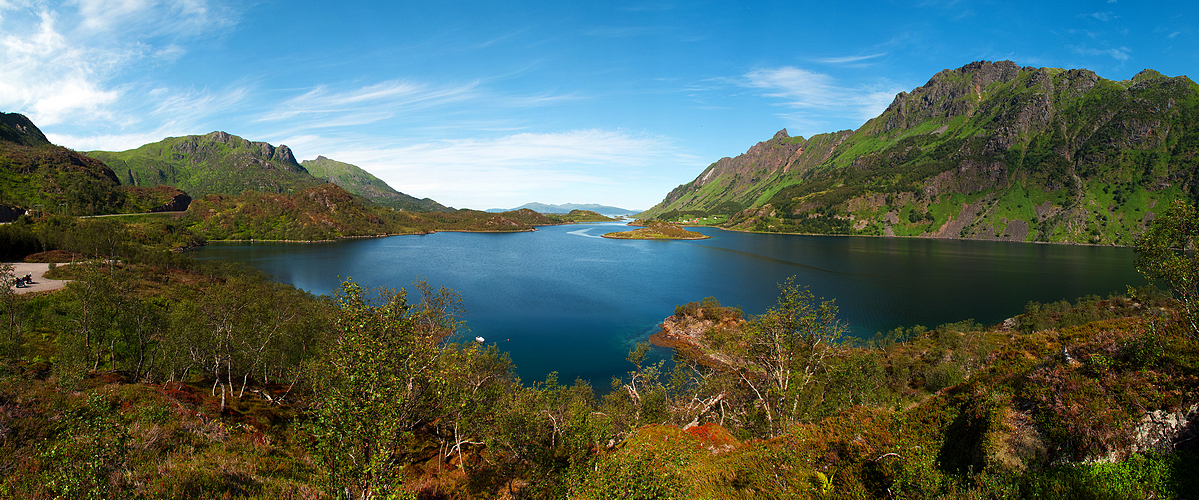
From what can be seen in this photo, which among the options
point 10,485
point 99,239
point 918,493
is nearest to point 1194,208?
point 918,493

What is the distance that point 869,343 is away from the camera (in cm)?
7044

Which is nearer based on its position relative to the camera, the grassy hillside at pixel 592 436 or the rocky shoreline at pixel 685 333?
the grassy hillside at pixel 592 436

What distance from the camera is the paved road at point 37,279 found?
65.3 m

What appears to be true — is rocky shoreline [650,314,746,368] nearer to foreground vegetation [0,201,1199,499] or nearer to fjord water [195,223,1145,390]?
fjord water [195,223,1145,390]

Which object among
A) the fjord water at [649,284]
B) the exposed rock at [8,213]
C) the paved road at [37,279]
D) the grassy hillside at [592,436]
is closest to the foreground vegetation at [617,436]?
the grassy hillside at [592,436]

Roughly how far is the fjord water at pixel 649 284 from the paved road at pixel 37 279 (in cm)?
4297

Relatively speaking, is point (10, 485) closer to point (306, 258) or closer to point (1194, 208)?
point (1194, 208)

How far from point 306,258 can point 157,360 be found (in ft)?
500

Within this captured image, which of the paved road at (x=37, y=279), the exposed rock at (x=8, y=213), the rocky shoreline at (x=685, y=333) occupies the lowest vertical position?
the rocky shoreline at (x=685, y=333)

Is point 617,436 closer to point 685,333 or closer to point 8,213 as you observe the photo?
point 685,333

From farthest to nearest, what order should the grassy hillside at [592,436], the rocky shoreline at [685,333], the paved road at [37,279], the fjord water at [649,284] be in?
1. the fjord water at [649,284]
2. the rocky shoreline at [685,333]
3. the paved road at [37,279]
4. the grassy hillside at [592,436]

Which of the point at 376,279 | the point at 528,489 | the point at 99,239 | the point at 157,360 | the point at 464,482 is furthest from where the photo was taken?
the point at 376,279

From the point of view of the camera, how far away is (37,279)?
73938 millimetres

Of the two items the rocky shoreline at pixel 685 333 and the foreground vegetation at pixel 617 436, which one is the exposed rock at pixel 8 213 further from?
the rocky shoreline at pixel 685 333
